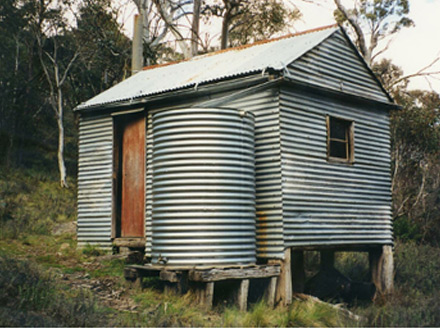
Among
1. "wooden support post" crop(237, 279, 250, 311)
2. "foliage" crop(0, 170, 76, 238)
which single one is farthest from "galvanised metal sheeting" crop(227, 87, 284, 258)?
"foliage" crop(0, 170, 76, 238)

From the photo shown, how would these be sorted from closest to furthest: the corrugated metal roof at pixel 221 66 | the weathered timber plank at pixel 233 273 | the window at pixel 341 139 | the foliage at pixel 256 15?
1. the weathered timber plank at pixel 233 273
2. the corrugated metal roof at pixel 221 66
3. the window at pixel 341 139
4. the foliage at pixel 256 15

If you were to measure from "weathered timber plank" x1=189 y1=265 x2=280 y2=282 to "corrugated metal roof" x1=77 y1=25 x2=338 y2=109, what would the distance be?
3.61 metres

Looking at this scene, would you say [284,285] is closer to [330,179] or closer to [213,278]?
[213,278]

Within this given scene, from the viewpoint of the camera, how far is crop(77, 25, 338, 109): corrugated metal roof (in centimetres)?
1120

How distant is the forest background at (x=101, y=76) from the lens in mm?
22172

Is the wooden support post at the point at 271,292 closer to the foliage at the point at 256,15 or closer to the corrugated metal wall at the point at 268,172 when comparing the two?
the corrugated metal wall at the point at 268,172

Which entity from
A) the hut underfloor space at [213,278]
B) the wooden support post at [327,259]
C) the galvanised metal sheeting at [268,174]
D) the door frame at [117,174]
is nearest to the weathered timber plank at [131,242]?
the door frame at [117,174]

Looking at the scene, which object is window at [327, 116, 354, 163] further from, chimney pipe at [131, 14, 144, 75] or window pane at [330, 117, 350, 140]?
chimney pipe at [131, 14, 144, 75]

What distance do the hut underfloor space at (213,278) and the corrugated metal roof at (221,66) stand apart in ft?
12.0

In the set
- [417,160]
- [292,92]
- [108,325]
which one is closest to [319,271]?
[292,92]

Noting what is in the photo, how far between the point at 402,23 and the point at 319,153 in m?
17.9

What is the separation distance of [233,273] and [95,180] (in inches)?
212

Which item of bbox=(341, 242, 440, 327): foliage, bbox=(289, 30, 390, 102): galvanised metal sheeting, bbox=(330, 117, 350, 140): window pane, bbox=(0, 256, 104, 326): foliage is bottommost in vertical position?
bbox=(341, 242, 440, 327): foliage

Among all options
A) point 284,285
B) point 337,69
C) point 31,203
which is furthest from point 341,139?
point 31,203
